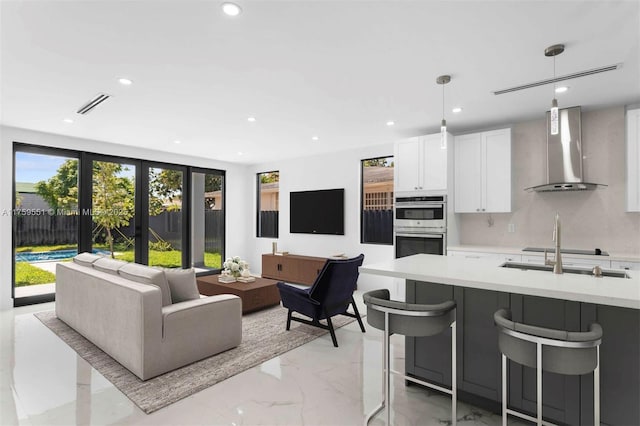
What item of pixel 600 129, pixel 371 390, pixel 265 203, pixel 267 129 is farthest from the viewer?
pixel 265 203

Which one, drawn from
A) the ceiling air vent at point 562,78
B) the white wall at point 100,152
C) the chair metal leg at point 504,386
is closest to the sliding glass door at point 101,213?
the white wall at point 100,152

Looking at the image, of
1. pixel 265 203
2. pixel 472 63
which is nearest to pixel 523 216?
pixel 472 63

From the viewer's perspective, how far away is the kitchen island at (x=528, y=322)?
71.2 inches

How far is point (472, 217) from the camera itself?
Answer: 16.1ft

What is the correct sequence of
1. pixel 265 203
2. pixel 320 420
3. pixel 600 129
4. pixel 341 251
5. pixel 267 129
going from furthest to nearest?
1. pixel 265 203
2. pixel 341 251
3. pixel 267 129
4. pixel 600 129
5. pixel 320 420

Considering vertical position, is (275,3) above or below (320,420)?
above

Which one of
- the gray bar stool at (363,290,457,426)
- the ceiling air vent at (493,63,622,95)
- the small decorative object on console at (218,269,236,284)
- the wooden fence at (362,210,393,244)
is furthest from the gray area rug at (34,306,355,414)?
the ceiling air vent at (493,63,622,95)

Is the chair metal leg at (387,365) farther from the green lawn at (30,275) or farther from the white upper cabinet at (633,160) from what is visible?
the green lawn at (30,275)

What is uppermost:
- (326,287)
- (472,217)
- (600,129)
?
(600,129)

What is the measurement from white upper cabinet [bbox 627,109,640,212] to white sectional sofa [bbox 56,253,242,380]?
4.34 meters

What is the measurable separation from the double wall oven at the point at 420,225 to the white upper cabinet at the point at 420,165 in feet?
0.56

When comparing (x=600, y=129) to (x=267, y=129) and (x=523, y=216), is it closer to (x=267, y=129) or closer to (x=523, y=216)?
(x=523, y=216)

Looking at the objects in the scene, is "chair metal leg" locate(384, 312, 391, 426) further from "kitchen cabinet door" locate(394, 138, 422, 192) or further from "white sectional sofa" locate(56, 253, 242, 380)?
"kitchen cabinet door" locate(394, 138, 422, 192)

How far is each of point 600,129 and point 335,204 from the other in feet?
13.0
